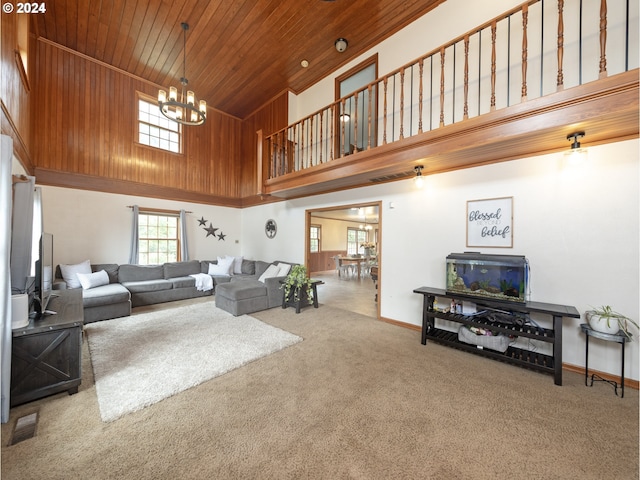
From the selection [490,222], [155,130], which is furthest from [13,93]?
[490,222]

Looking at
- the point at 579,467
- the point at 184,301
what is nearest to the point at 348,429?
the point at 579,467

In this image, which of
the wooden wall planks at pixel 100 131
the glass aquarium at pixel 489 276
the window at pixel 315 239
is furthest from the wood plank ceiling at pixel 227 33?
the window at pixel 315 239

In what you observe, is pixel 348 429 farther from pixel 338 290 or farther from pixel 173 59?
pixel 173 59

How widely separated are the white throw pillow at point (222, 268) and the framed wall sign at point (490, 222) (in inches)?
216

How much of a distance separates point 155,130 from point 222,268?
3.84 m

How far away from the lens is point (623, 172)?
2453mm

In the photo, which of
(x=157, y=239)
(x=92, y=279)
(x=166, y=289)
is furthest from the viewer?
(x=157, y=239)

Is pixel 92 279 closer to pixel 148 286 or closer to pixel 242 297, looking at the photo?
pixel 148 286

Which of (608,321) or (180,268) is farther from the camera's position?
(180,268)

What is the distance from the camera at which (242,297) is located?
4.42 m

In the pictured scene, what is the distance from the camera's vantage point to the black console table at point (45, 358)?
6.48 ft

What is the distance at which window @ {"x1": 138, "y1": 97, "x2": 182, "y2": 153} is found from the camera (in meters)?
6.03

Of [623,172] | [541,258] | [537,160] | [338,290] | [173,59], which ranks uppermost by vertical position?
[173,59]

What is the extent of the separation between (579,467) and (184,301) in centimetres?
601
